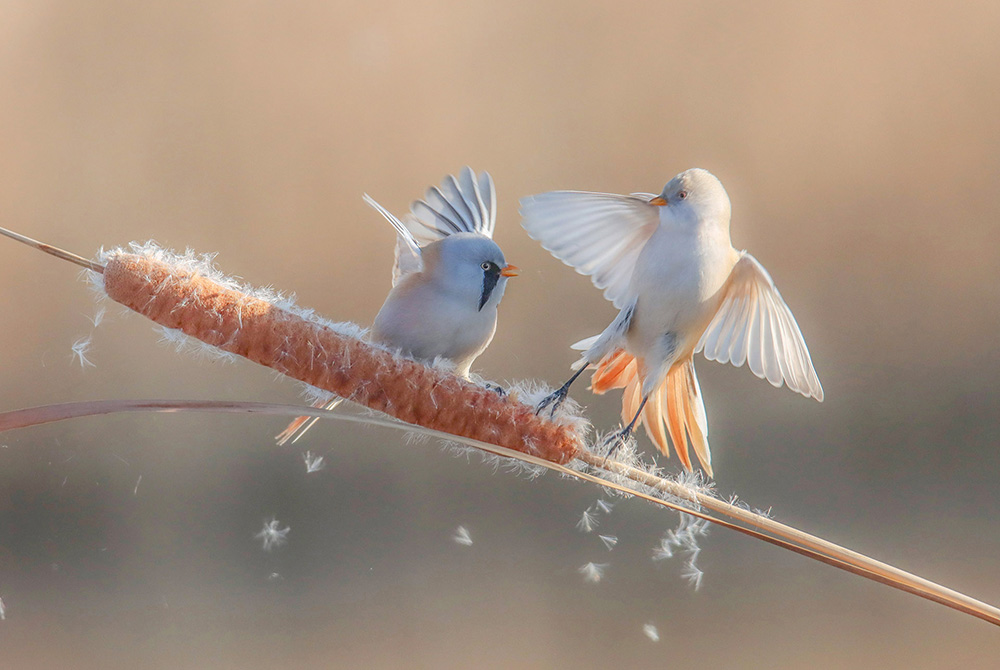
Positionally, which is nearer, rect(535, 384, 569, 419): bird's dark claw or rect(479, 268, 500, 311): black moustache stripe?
rect(535, 384, 569, 419): bird's dark claw

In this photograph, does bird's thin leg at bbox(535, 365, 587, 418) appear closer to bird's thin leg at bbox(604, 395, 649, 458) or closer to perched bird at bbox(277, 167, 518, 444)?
bird's thin leg at bbox(604, 395, 649, 458)

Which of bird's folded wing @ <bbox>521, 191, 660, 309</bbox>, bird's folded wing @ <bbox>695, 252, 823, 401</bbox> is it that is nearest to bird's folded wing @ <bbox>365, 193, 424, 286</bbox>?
bird's folded wing @ <bbox>521, 191, 660, 309</bbox>

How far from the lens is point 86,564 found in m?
1.10

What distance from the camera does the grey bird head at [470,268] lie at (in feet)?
2.10

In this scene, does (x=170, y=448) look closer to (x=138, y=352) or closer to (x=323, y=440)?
(x=138, y=352)

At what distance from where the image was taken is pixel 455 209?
30.2 inches

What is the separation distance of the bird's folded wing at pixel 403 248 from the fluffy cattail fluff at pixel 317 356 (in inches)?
6.9

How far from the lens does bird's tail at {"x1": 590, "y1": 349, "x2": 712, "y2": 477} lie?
562 millimetres

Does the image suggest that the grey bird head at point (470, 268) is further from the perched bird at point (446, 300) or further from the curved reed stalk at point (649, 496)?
the curved reed stalk at point (649, 496)

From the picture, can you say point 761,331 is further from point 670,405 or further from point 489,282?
point 489,282

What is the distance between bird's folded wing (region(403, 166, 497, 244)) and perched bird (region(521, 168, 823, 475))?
0.20 metres

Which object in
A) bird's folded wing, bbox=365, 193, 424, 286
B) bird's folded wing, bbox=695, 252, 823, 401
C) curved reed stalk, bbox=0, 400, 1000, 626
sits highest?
bird's folded wing, bbox=695, 252, 823, 401

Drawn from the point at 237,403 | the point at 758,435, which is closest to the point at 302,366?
the point at 237,403

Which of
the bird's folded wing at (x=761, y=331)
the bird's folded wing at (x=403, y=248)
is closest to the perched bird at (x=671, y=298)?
the bird's folded wing at (x=761, y=331)
